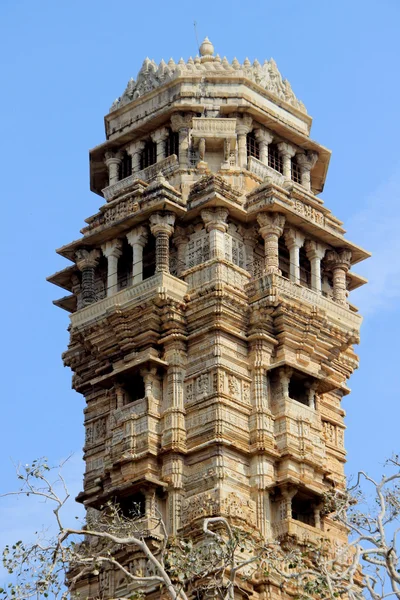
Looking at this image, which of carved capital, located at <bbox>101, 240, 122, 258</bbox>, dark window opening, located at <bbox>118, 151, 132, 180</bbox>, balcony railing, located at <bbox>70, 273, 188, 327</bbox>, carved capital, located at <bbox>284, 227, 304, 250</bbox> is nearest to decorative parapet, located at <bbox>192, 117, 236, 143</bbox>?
dark window opening, located at <bbox>118, 151, 132, 180</bbox>

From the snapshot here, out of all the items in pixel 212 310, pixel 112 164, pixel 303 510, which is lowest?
pixel 303 510

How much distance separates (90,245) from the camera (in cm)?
4500

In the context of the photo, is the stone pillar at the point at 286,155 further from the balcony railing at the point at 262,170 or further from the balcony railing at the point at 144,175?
the balcony railing at the point at 144,175

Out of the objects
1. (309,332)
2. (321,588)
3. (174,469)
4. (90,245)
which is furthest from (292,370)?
(321,588)

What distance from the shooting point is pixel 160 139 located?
46.7 meters

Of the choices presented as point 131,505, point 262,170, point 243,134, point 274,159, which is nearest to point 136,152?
point 243,134

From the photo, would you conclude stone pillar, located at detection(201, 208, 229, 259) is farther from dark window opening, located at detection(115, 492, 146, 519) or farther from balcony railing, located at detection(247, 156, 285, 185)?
dark window opening, located at detection(115, 492, 146, 519)

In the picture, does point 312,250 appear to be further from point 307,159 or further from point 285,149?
point 307,159

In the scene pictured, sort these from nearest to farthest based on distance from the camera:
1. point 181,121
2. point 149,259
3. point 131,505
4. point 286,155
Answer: point 131,505 < point 149,259 < point 181,121 < point 286,155

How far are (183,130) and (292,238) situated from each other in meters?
4.48

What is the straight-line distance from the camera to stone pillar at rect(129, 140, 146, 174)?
4684 cm

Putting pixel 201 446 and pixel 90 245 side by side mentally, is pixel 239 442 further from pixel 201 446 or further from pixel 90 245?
pixel 90 245

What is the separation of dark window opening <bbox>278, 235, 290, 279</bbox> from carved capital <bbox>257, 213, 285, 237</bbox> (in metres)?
0.81

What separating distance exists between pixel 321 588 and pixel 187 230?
16.7 meters
